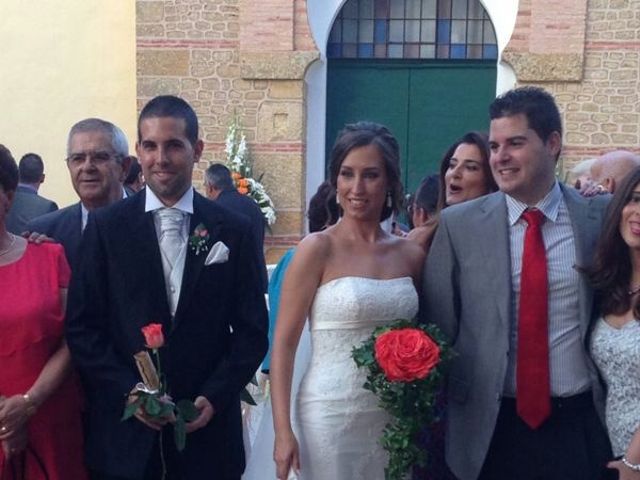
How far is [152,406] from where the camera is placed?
3.07 meters

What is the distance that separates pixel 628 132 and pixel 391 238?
30.4 feet

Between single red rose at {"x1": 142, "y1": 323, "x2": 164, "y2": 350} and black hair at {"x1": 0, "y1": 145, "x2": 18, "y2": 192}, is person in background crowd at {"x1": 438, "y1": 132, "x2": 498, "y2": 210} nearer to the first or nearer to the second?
single red rose at {"x1": 142, "y1": 323, "x2": 164, "y2": 350}

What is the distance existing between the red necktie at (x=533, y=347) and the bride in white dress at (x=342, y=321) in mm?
451

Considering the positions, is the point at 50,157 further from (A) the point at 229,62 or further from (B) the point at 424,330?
(B) the point at 424,330

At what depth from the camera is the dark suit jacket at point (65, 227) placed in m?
3.99

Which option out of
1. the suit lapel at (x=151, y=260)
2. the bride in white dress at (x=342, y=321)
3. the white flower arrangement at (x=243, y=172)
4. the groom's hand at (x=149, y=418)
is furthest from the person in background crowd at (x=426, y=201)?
the white flower arrangement at (x=243, y=172)

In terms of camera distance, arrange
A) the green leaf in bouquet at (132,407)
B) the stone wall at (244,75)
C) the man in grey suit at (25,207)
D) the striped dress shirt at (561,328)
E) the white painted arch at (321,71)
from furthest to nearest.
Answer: the white painted arch at (321,71) → the stone wall at (244,75) → the man in grey suit at (25,207) → the striped dress shirt at (561,328) → the green leaf in bouquet at (132,407)

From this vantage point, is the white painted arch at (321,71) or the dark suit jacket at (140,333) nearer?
the dark suit jacket at (140,333)

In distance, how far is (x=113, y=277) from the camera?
3.28 m

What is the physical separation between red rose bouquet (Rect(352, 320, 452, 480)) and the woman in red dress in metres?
1.18

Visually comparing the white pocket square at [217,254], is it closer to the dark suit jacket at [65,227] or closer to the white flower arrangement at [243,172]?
the dark suit jacket at [65,227]

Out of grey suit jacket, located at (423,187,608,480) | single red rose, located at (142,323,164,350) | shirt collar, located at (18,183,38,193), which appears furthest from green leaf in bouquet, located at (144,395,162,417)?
shirt collar, located at (18,183,38,193)

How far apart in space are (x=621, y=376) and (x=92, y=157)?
8.28 ft

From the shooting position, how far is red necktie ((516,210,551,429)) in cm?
316
